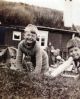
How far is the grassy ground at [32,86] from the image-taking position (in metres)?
2.13

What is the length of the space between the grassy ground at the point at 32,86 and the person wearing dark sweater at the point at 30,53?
1.8 inches

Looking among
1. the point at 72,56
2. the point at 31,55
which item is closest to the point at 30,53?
the point at 31,55

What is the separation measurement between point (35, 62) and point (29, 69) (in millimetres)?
53

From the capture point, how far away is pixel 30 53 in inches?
85.0

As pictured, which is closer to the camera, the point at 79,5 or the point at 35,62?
the point at 35,62

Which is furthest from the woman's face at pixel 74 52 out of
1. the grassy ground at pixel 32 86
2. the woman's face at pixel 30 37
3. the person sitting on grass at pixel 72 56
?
the woman's face at pixel 30 37

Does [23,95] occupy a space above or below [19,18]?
below

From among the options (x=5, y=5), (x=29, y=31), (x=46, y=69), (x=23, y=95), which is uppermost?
(x=5, y=5)

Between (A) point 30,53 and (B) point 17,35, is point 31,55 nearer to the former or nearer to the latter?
(A) point 30,53

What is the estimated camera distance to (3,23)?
2152mm

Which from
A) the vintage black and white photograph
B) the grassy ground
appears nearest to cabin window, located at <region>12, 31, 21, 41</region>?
the vintage black and white photograph

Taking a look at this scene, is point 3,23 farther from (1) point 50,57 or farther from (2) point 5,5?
(1) point 50,57

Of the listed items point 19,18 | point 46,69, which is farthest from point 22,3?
point 46,69

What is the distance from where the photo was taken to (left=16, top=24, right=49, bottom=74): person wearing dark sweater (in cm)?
215
